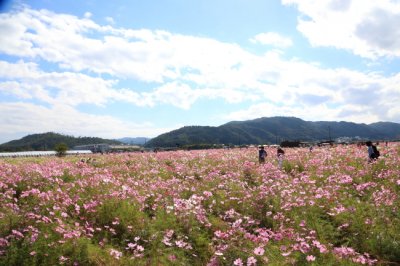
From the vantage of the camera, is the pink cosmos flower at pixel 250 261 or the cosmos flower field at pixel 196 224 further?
the cosmos flower field at pixel 196 224

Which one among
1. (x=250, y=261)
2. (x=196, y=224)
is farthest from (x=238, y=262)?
(x=196, y=224)

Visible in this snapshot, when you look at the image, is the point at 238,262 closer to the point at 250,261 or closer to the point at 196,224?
the point at 250,261

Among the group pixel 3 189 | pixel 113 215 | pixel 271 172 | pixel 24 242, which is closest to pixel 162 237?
pixel 113 215

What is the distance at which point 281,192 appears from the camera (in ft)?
35.0

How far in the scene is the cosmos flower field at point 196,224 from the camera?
22.3ft

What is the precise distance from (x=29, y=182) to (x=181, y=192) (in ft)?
16.4

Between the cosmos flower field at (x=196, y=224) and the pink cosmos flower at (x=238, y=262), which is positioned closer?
the pink cosmos flower at (x=238, y=262)

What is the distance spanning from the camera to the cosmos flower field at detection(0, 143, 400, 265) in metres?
6.80

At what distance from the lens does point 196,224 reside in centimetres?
870

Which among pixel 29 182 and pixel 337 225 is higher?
pixel 29 182

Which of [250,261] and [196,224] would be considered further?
[196,224]

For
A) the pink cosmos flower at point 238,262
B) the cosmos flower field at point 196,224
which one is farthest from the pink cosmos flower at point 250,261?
the pink cosmos flower at point 238,262

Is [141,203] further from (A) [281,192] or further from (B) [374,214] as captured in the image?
(B) [374,214]

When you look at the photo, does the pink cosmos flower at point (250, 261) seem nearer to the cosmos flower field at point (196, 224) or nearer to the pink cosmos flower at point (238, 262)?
the cosmos flower field at point (196, 224)
